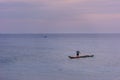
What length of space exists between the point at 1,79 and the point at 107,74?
12946 millimetres

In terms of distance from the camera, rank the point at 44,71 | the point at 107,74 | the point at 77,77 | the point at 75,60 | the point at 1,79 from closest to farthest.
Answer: the point at 1,79 → the point at 77,77 → the point at 107,74 → the point at 44,71 → the point at 75,60

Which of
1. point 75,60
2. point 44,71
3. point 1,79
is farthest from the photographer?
point 75,60

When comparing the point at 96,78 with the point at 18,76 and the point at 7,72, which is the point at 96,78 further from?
the point at 7,72

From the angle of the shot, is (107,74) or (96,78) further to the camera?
(107,74)

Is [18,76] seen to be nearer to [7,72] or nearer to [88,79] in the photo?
[7,72]

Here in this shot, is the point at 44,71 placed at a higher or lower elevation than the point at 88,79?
higher

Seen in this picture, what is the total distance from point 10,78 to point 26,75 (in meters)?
2.80

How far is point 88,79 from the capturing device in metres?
33.7

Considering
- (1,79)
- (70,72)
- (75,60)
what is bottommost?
(1,79)

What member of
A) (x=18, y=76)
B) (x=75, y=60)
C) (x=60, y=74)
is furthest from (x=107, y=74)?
(x=75, y=60)

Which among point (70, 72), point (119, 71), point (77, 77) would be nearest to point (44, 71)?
point (70, 72)

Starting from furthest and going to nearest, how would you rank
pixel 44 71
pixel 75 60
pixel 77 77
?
pixel 75 60, pixel 44 71, pixel 77 77

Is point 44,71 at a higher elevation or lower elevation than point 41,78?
higher

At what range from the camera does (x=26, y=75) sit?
119 ft
